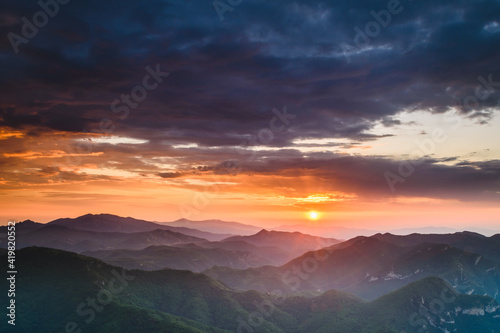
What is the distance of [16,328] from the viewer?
17938cm

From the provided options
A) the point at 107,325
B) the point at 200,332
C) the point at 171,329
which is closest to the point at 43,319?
the point at 107,325

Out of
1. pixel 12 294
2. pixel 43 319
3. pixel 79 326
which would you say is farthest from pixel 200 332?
pixel 12 294

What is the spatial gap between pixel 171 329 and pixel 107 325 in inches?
1369

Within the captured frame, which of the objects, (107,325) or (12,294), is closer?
(107,325)

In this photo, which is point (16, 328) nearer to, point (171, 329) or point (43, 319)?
point (43, 319)

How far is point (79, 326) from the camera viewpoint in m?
188

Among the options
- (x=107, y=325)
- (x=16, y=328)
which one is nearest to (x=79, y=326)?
(x=107, y=325)

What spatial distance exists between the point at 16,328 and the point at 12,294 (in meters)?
25.2

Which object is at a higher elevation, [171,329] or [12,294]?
[12,294]

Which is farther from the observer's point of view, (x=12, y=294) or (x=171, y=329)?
(x=12, y=294)

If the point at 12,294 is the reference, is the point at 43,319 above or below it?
below

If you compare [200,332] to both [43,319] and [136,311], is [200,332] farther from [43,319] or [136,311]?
[43,319]

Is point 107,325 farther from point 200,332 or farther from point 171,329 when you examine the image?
point 200,332

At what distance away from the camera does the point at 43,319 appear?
19288cm
